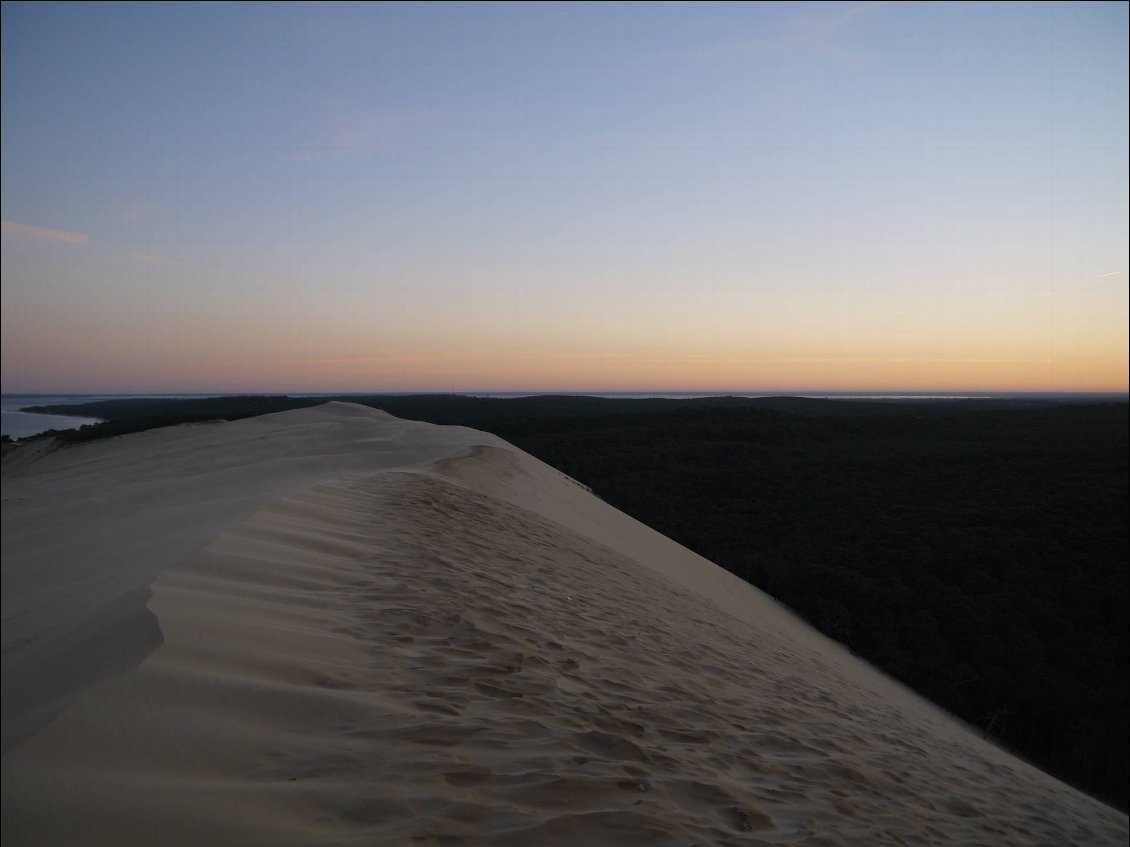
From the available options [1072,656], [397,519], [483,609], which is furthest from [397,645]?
[1072,656]

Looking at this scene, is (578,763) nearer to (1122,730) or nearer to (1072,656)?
(1122,730)

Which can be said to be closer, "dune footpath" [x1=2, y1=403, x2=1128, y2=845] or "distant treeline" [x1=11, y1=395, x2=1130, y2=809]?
"dune footpath" [x1=2, y1=403, x2=1128, y2=845]

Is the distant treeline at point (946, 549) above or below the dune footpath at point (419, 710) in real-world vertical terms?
below

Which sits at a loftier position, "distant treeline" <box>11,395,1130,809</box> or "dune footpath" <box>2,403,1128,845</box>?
"dune footpath" <box>2,403,1128,845</box>

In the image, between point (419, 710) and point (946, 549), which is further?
point (946, 549)

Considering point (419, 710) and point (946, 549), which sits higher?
point (419, 710)
